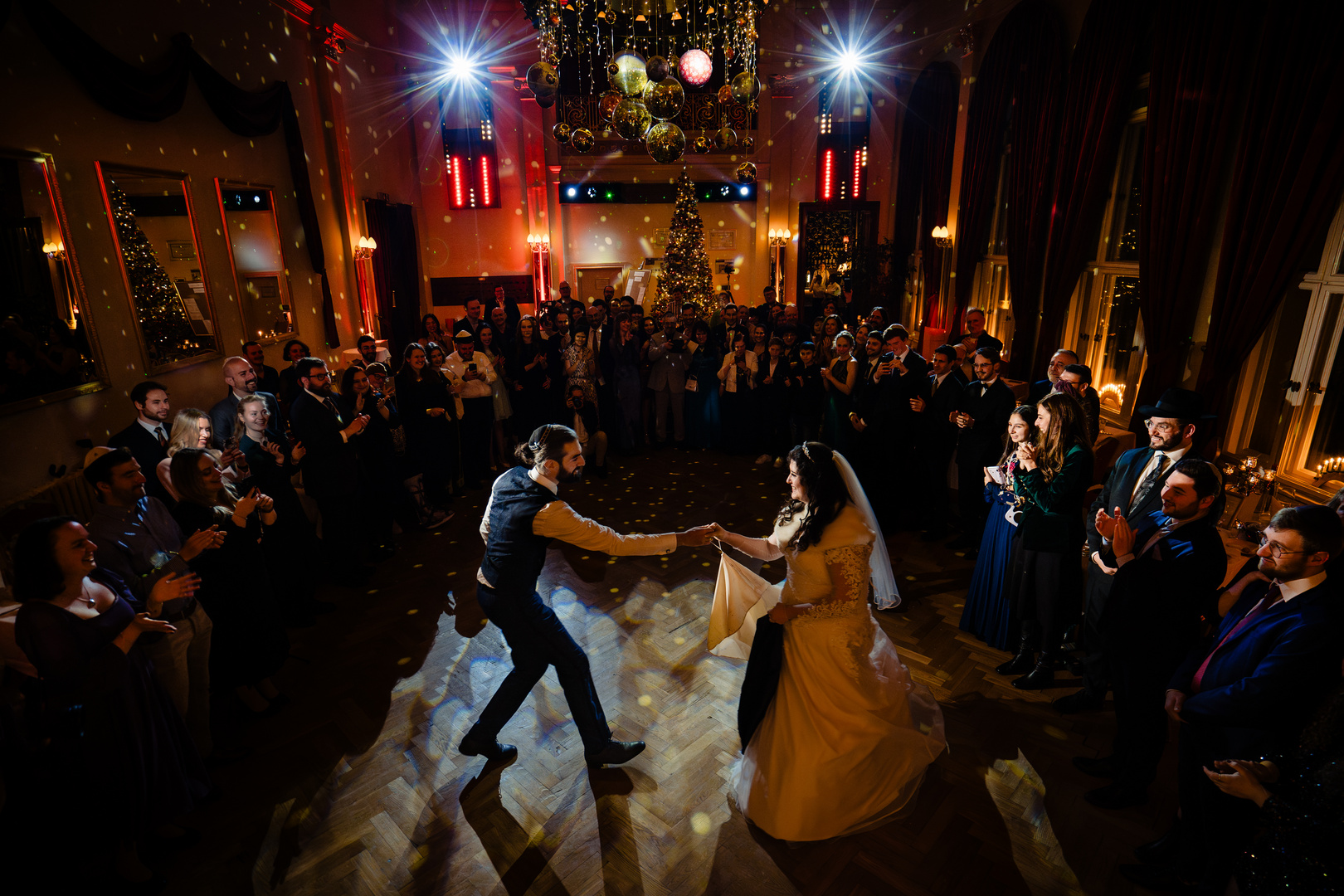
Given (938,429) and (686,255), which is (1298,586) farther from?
(686,255)

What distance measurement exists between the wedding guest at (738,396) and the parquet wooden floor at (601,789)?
307cm

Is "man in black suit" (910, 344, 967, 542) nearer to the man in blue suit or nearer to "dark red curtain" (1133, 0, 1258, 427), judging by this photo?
"dark red curtain" (1133, 0, 1258, 427)

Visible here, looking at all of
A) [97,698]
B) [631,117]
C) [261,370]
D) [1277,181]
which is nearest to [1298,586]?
[1277,181]

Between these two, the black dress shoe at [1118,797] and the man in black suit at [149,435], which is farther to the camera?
the man in black suit at [149,435]

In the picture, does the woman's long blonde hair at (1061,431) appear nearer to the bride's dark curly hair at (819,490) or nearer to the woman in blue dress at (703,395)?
the bride's dark curly hair at (819,490)

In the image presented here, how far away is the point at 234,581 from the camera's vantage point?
9.94ft

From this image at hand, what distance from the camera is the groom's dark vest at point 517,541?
8.74 ft

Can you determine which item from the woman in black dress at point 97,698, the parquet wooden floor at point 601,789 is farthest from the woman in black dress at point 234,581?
the woman in black dress at point 97,698

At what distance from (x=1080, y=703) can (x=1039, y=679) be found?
21cm

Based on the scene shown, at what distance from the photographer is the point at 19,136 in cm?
361

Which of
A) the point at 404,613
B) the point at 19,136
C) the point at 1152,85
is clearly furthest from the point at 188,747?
the point at 1152,85

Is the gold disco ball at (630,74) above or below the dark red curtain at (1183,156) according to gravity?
above

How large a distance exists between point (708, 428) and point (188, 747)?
17.8ft

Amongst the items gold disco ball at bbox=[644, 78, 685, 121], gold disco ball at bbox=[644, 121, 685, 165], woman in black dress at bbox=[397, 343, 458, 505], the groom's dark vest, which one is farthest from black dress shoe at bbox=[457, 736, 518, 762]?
gold disco ball at bbox=[644, 78, 685, 121]
